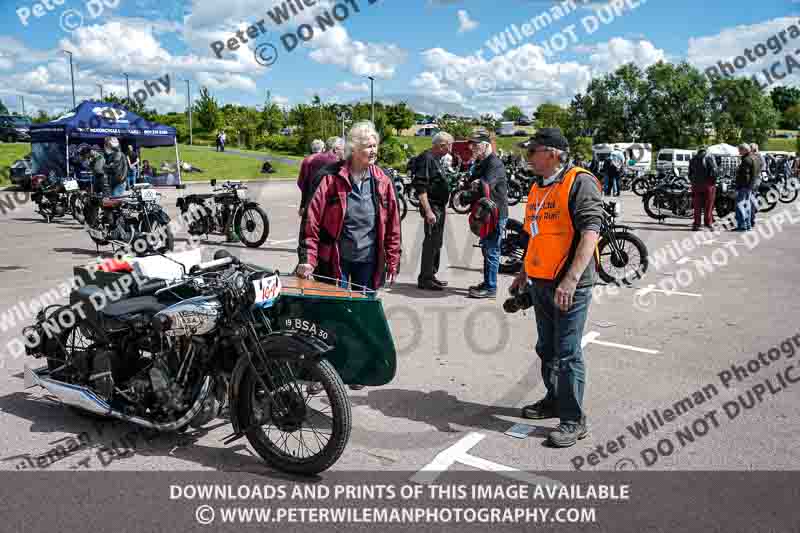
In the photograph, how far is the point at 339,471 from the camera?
138 inches

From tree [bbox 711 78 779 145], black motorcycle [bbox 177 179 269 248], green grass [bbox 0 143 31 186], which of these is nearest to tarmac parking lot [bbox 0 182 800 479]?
black motorcycle [bbox 177 179 269 248]

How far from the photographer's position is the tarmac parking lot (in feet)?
12.1

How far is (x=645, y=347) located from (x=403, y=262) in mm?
4897

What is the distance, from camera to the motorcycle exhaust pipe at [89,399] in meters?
3.57

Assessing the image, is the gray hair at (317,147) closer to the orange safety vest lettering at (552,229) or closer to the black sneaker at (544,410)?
the orange safety vest lettering at (552,229)

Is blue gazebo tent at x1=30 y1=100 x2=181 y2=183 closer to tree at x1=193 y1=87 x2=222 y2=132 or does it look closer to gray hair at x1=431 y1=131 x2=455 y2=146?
gray hair at x1=431 y1=131 x2=455 y2=146

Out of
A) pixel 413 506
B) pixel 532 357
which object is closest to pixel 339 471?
pixel 413 506

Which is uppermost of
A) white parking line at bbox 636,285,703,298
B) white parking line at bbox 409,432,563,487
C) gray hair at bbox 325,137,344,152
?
gray hair at bbox 325,137,344,152

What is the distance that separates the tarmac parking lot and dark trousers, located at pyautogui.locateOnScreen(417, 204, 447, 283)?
31cm

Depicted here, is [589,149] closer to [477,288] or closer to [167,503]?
[477,288]

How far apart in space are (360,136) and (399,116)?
72.1 meters

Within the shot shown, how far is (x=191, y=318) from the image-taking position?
3.41 metres

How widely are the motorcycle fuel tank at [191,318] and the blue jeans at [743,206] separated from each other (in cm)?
1352

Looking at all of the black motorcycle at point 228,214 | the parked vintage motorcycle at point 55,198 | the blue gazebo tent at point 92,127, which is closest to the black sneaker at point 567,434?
the black motorcycle at point 228,214
